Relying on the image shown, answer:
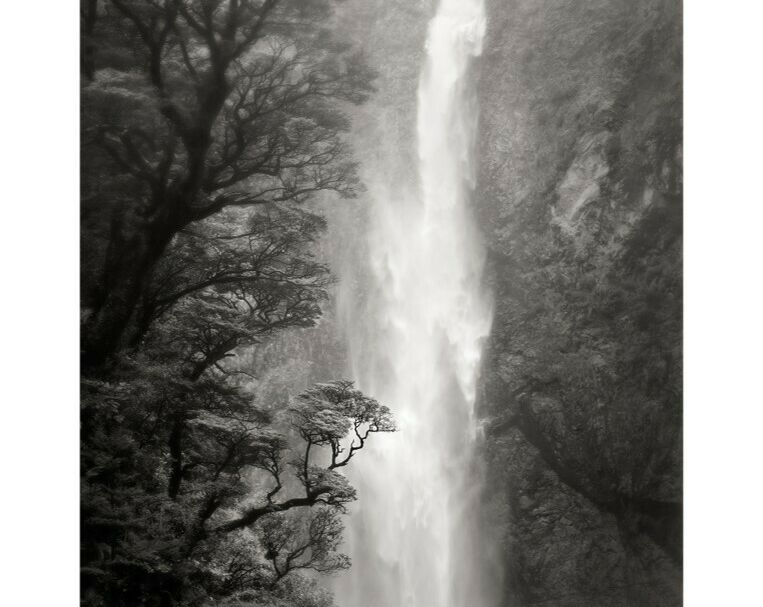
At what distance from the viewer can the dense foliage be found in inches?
184

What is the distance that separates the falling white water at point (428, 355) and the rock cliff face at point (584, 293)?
0.46 ft

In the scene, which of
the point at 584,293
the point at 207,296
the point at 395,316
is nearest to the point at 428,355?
the point at 395,316

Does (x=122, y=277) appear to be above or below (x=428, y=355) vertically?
above

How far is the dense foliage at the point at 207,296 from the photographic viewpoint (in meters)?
4.68

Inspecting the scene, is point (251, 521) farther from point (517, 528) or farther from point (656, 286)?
point (656, 286)

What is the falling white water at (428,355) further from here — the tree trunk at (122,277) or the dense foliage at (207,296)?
the tree trunk at (122,277)

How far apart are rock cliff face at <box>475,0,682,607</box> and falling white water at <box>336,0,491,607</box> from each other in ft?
0.46

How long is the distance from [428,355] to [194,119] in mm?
1861

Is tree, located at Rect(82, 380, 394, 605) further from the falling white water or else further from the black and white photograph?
the falling white water

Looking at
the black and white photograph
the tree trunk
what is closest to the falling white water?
the black and white photograph

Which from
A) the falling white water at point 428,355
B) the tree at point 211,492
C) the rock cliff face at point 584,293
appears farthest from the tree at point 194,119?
the rock cliff face at point 584,293

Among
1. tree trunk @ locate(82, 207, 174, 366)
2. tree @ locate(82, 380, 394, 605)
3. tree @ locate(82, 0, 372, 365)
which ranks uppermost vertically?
tree @ locate(82, 0, 372, 365)

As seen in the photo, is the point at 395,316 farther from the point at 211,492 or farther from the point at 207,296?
the point at 211,492

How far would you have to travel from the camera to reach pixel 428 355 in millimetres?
4730
